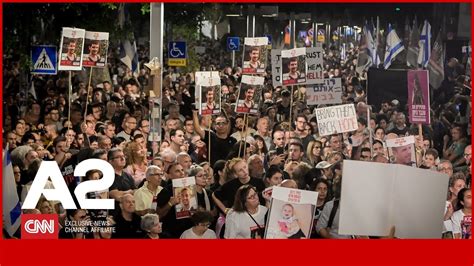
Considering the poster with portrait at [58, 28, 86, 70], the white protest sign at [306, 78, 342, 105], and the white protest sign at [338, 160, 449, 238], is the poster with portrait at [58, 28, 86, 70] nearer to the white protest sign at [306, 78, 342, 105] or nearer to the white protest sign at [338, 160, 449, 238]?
the white protest sign at [306, 78, 342, 105]

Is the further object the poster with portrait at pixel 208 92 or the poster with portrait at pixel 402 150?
the poster with portrait at pixel 402 150

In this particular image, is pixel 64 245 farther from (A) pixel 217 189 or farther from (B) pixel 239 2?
(B) pixel 239 2

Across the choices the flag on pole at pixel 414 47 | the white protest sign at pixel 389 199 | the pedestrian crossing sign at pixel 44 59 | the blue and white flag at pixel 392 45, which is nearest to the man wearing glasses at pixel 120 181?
the pedestrian crossing sign at pixel 44 59

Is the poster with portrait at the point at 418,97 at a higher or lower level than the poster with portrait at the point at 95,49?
lower

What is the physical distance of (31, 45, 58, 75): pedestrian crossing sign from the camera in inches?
492

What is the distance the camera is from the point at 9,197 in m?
12.5

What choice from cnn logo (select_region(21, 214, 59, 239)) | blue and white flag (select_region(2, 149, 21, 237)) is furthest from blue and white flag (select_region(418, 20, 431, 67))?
blue and white flag (select_region(2, 149, 21, 237))

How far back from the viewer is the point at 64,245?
41.2ft

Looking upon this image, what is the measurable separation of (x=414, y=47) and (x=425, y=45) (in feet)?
0.27

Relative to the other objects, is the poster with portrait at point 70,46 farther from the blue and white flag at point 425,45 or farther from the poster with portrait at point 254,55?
the blue and white flag at point 425,45

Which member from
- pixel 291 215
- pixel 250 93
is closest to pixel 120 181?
pixel 250 93

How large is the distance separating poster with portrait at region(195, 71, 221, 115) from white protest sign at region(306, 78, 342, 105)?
0.66m

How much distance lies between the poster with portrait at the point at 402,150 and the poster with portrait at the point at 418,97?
16cm

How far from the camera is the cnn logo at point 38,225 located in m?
12.5
